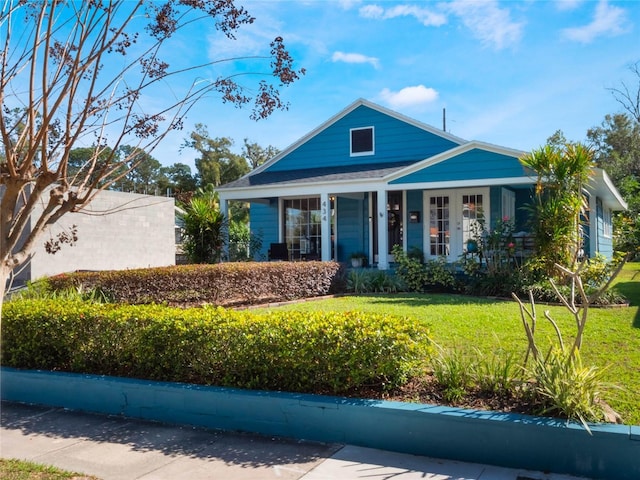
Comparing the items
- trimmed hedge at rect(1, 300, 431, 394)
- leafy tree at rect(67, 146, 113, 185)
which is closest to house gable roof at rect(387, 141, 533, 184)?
trimmed hedge at rect(1, 300, 431, 394)

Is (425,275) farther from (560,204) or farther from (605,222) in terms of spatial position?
(605,222)

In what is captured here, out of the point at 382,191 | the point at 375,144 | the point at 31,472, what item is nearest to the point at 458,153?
the point at 382,191

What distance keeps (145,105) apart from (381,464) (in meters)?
3.59

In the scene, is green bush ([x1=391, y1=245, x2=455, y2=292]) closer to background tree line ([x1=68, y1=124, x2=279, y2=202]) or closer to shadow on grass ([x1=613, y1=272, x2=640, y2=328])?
shadow on grass ([x1=613, y1=272, x2=640, y2=328])

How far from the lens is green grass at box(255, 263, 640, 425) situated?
16.7 ft

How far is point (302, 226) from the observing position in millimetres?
17625

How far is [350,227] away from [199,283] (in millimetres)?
7688

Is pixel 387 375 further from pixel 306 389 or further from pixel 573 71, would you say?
pixel 573 71

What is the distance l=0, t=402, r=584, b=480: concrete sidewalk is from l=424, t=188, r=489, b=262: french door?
35.9 ft

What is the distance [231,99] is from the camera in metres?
4.53

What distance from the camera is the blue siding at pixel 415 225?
15.6m

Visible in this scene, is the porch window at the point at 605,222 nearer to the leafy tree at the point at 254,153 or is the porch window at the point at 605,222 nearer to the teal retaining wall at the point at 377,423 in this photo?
the teal retaining wall at the point at 377,423

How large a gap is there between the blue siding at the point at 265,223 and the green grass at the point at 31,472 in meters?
14.3

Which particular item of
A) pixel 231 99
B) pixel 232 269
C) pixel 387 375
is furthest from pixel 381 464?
pixel 232 269
